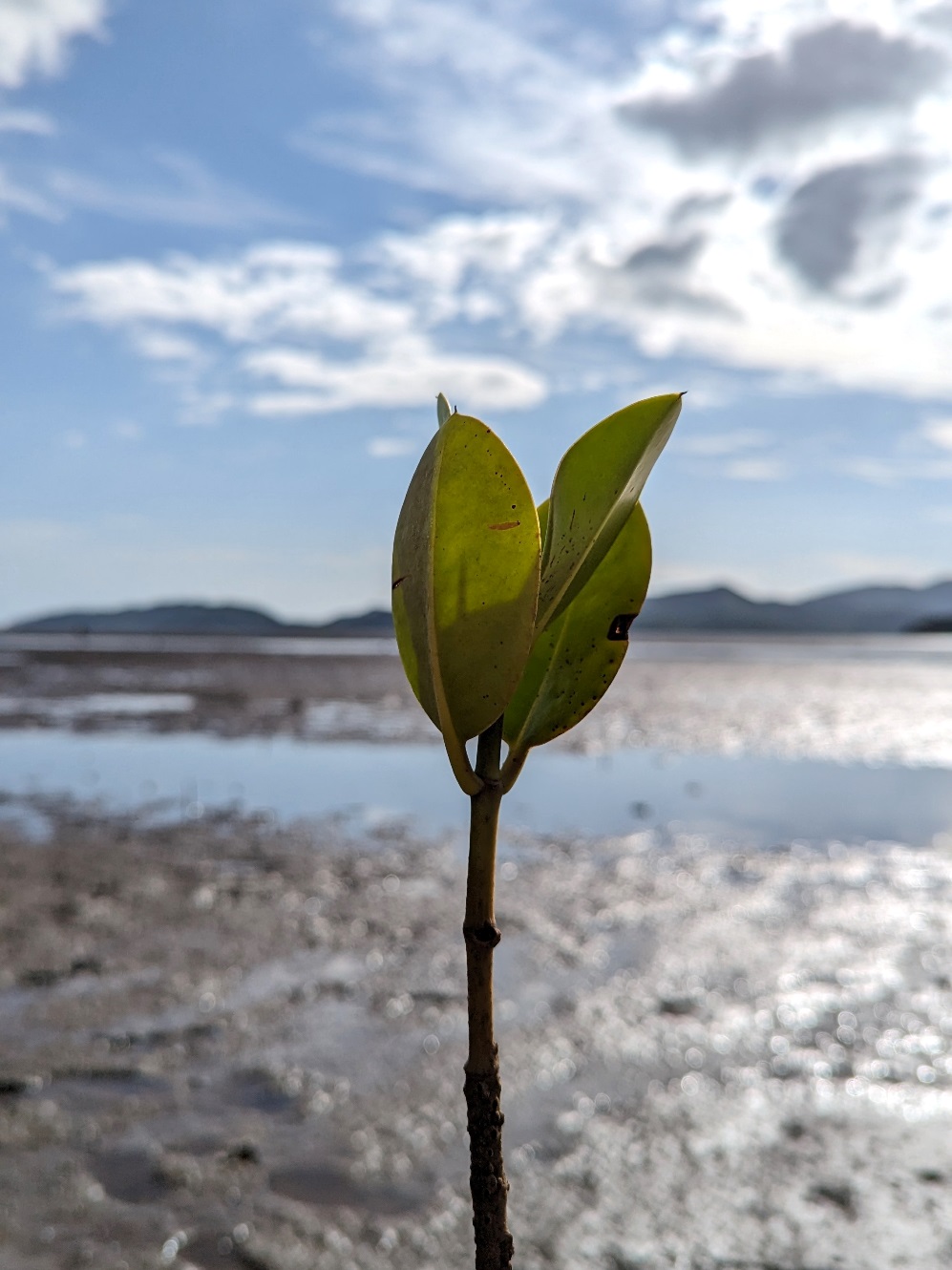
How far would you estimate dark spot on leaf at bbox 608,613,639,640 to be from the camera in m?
0.69

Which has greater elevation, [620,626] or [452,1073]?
[620,626]

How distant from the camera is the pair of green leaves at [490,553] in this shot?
1.97 ft

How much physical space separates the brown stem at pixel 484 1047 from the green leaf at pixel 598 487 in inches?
3.7

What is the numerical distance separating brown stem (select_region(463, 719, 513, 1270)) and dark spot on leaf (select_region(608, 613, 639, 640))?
12 centimetres

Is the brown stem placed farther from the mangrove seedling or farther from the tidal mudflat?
the tidal mudflat

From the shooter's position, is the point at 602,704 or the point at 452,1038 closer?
the point at 452,1038

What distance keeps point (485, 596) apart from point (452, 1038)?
4.17 meters

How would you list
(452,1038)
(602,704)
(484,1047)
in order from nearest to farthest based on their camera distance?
(484,1047) → (452,1038) → (602,704)

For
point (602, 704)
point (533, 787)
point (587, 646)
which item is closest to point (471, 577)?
point (587, 646)

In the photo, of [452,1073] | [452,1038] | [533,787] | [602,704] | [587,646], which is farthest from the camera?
[602,704]

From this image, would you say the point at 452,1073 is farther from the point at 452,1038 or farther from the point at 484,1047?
the point at 484,1047

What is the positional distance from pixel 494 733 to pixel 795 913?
6151 mm

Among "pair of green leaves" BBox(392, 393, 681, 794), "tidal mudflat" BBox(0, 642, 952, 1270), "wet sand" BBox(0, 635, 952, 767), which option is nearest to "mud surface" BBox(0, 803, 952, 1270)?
"tidal mudflat" BBox(0, 642, 952, 1270)

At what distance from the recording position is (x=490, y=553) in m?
0.60
